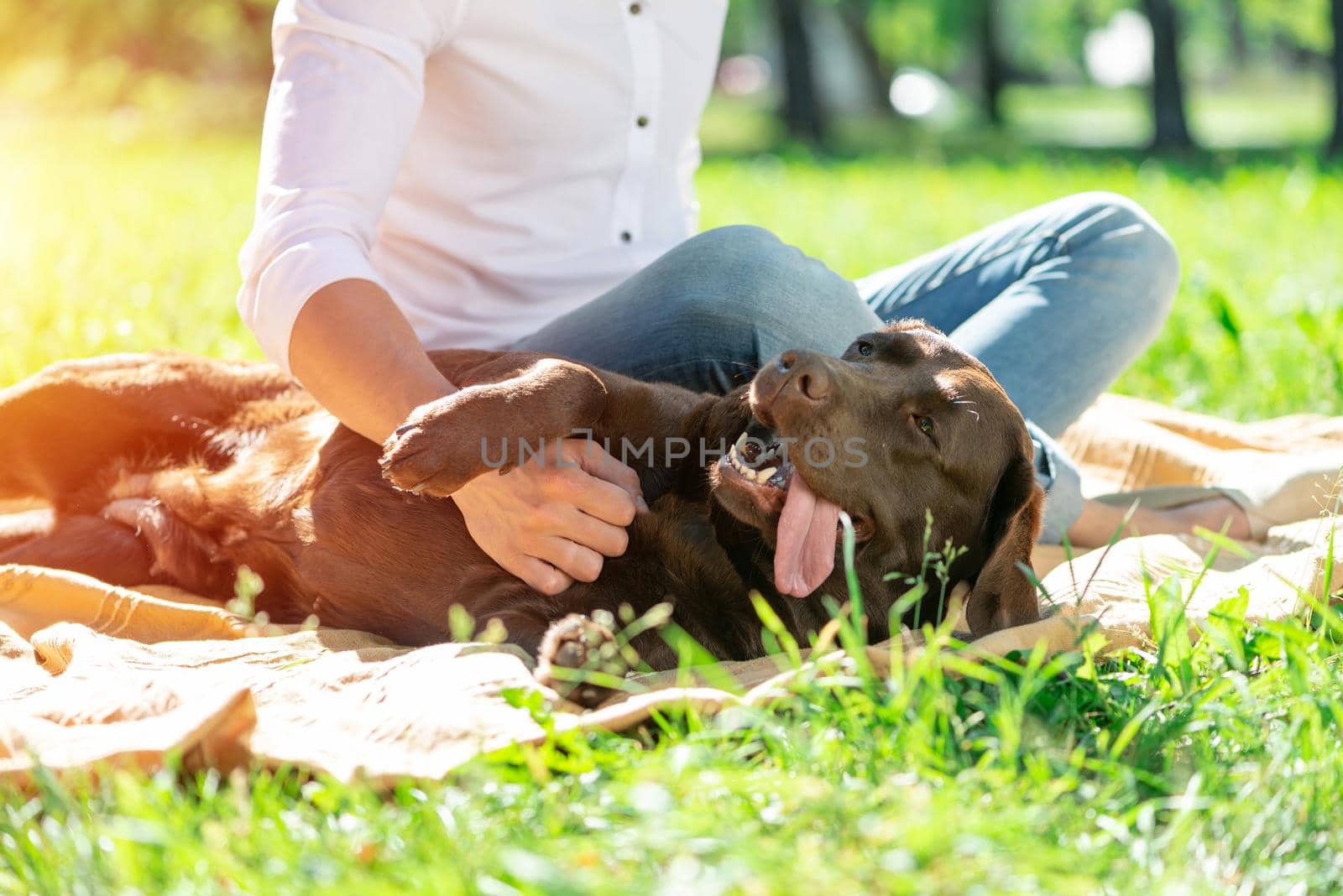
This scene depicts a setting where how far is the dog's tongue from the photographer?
2469mm

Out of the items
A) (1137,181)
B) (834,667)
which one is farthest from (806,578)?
(1137,181)

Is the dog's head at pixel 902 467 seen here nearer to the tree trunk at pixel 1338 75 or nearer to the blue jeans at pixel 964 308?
the blue jeans at pixel 964 308

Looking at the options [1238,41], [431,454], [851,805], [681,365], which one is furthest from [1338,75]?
[1238,41]

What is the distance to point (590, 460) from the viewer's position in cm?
267

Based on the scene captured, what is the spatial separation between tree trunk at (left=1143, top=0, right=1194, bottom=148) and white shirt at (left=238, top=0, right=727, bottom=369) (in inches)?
660

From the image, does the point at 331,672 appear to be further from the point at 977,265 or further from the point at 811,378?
the point at 977,265

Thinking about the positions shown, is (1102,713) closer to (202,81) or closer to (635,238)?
(635,238)

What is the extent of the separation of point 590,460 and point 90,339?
9.11ft

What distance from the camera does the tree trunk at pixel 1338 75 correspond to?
15.8 meters

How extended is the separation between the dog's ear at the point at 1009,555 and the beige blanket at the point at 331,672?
0.08 metres

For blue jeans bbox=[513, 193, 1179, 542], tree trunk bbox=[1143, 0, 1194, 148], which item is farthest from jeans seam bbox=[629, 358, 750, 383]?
tree trunk bbox=[1143, 0, 1194, 148]

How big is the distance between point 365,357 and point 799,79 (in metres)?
21.0

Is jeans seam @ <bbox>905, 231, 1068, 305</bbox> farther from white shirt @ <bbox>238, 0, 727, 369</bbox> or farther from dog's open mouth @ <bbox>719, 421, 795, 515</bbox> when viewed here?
dog's open mouth @ <bbox>719, 421, 795, 515</bbox>

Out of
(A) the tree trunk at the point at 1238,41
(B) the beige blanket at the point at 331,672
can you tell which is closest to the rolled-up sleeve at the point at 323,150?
(B) the beige blanket at the point at 331,672
